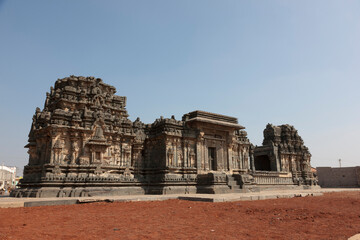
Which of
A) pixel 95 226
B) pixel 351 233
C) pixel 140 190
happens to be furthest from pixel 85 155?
pixel 351 233

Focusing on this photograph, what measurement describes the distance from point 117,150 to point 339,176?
43099 millimetres

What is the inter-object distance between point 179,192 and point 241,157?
9.59 meters

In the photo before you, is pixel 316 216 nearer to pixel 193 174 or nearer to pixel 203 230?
pixel 203 230

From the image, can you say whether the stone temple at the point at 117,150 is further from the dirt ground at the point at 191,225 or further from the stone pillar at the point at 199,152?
the dirt ground at the point at 191,225

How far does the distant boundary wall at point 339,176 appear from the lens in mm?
44562

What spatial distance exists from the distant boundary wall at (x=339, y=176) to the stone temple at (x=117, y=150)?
27.9 metres

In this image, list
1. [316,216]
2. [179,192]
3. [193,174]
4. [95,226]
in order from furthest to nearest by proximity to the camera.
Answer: [193,174]
[179,192]
[316,216]
[95,226]

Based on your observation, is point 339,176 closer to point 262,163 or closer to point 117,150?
point 262,163

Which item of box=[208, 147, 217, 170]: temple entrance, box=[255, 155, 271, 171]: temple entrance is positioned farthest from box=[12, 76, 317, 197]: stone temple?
box=[255, 155, 271, 171]: temple entrance

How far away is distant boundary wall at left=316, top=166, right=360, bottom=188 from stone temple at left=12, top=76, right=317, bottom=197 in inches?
1100

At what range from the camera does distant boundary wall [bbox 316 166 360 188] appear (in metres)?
44.6

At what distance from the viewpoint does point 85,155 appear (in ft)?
67.7

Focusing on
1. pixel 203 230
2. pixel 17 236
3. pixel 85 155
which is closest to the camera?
pixel 17 236

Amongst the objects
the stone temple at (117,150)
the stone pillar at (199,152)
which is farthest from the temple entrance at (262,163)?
the stone pillar at (199,152)
